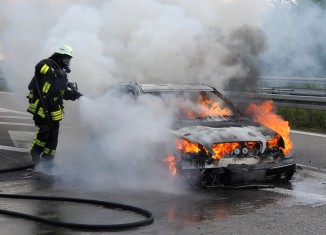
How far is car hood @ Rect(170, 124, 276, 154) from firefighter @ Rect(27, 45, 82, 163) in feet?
7.14

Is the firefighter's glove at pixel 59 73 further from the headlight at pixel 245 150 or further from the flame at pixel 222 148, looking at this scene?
the headlight at pixel 245 150

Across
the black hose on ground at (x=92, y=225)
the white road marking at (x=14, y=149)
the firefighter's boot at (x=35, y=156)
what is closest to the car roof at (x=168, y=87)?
the firefighter's boot at (x=35, y=156)

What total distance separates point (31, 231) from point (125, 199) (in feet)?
5.43

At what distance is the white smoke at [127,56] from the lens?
8.38m

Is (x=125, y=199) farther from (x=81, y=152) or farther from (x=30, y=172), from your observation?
(x=81, y=152)

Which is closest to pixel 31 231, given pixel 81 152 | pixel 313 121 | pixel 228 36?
pixel 81 152

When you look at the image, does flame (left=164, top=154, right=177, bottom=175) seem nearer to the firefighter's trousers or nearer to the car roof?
the car roof

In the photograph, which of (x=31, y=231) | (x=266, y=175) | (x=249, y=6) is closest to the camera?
(x=31, y=231)

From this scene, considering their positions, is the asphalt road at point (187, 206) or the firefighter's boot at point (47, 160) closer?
the asphalt road at point (187, 206)

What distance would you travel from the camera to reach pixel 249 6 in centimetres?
1141

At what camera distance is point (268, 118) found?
30.6 ft

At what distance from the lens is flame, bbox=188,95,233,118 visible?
893 centimetres

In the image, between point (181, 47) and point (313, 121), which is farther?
point (313, 121)

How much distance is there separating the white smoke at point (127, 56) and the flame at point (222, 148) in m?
0.69
